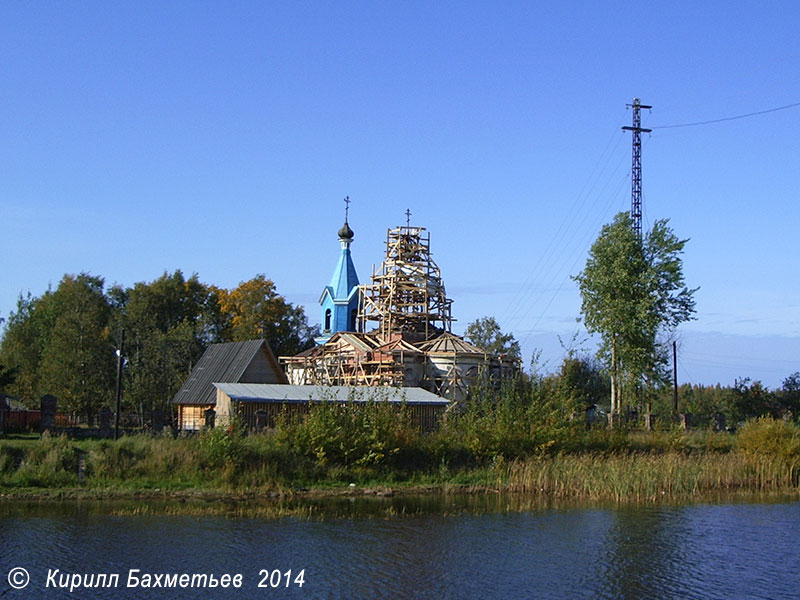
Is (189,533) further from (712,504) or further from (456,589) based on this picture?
(712,504)

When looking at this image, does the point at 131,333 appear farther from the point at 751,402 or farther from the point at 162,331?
the point at 751,402

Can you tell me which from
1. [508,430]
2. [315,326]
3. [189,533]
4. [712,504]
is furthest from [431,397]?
[315,326]

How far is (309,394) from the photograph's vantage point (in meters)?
42.0

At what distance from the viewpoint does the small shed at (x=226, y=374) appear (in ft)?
164

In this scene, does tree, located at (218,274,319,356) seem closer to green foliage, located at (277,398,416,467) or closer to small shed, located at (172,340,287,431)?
small shed, located at (172,340,287,431)

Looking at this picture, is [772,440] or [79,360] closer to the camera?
[772,440]

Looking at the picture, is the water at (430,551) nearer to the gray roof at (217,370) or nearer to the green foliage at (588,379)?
the gray roof at (217,370)

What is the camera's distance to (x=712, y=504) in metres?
30.8

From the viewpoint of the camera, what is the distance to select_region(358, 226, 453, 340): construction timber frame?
58.5 metres

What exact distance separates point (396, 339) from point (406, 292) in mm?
5318

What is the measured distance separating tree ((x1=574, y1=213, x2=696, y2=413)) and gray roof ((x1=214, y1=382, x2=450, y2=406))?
13.1 meters

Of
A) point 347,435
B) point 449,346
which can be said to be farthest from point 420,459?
point 449,346

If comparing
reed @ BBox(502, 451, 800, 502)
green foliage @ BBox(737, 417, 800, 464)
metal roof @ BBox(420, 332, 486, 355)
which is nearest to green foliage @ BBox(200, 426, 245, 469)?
reed @ BBox(502, 451, 800, 502)

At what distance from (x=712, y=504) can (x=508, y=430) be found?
8.97 m
